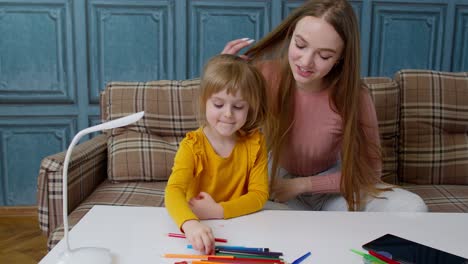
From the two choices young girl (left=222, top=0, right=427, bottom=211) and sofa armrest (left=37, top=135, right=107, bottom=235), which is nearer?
young girl (left=222, top=0, right=427, bottom=211)

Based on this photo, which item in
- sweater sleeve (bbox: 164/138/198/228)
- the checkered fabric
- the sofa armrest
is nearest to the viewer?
sweater sleeve (bbox: 164/138/198/228)

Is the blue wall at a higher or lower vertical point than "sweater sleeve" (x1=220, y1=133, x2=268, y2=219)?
higher

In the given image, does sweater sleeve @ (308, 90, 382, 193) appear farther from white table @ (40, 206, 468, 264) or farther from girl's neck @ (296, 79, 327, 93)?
white table @ (40, 206, 468, 264)

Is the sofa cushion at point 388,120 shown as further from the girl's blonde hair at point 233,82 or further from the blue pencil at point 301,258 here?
the blue pencil at point 301,258

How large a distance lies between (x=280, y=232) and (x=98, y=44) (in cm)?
201

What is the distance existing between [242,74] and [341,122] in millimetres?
494

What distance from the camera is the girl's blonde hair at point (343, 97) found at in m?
1.26

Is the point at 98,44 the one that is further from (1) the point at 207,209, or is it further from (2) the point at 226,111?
(1) the point at 207,209

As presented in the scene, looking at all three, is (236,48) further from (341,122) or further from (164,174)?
(164,174)

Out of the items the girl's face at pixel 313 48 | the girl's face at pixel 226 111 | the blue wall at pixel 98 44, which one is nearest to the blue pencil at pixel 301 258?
the girl's face at pixel 226 111

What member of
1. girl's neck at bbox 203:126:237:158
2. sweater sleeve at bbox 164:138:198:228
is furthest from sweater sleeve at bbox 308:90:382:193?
Result: sweater sleeve at bbox 164:138:198:228

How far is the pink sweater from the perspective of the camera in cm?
143

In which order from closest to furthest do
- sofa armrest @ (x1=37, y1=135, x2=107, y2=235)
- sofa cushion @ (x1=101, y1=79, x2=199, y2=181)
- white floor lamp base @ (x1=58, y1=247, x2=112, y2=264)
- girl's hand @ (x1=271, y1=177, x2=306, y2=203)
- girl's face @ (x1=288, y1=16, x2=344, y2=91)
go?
1. white floor lamp base @ (x1=58, y1=247, x2=112, y2=264)
2. girl's face @ (x1=288, y1=16, x2=344, y2=91)
3. girl's hand @ (x1=271, y1=177, x2=306, y2=203)
4. sofa armrest @ (x1=37, y1=135, x2=107, y2=235)
5. sofa cushion @ (x1=101, y1=79, x2=199, y2=181)

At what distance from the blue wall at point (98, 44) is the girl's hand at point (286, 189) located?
1.39 meters
